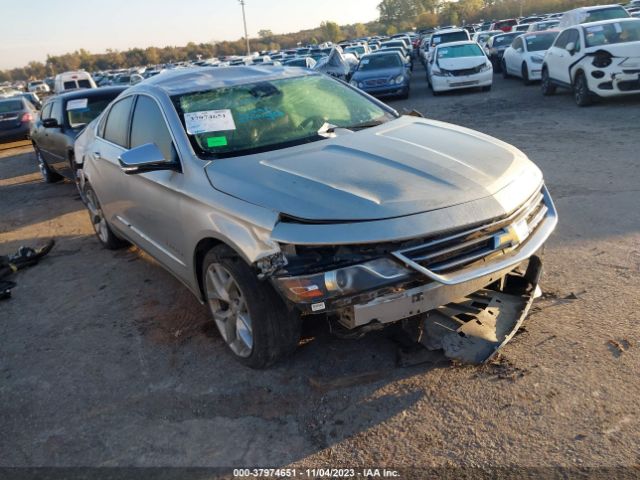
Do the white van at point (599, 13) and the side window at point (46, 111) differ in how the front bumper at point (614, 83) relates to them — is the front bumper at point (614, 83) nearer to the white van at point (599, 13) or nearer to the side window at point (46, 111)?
the white van at point (599, 13)

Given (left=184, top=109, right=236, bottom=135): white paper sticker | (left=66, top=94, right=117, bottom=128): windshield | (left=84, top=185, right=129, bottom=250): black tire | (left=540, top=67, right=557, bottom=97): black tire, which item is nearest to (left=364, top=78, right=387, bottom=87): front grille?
(left=540, top=67, right=557, bottom=97): black tire

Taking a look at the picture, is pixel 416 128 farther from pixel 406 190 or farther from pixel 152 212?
pixel 152 212

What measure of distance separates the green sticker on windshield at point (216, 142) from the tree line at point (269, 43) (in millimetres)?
92748

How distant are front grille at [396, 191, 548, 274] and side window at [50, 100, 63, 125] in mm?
8127

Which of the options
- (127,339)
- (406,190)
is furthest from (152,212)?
(406,190)

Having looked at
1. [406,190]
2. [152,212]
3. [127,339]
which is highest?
[406,190]

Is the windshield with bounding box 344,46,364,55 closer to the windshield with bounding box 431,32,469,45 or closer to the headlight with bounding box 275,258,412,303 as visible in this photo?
the windshield with bounding box 431,32,469,45

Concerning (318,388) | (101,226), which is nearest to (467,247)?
(318,388)

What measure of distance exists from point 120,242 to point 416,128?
3.52m

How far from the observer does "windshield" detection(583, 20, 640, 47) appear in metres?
11.1

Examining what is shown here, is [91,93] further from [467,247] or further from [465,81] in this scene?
[465,81]

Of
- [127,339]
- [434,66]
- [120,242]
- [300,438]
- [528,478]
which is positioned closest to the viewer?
[528,478]

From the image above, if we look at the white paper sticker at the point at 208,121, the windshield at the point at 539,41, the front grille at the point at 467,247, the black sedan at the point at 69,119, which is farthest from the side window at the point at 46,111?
the windshield at the point at 539,41

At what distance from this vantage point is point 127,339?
4008mm
